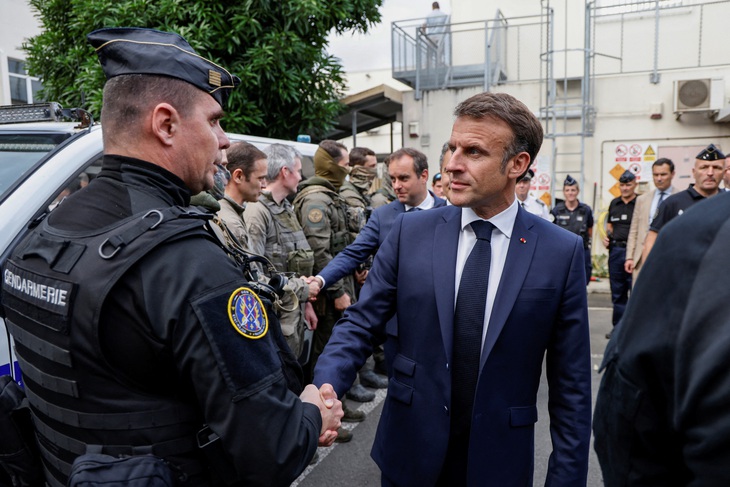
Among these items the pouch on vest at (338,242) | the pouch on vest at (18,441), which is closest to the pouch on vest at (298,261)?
the pouch on vest at (338,242)

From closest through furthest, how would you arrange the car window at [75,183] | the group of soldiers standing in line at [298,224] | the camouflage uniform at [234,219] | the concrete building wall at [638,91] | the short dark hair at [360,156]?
the car window at [75,183] → the camouflage uniform at [234,219] → the group of soldiers standing in line at [298,224] → the short dark hair at [360,156] → the concrete building wall at [638,91]

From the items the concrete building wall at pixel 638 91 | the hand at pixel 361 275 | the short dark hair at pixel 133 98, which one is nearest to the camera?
the short dark hair at pixel 133 98

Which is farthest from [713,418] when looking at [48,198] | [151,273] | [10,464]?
[48,198]

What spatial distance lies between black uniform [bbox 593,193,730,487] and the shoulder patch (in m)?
3.60

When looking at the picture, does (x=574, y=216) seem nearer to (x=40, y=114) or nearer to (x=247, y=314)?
(x=40, y=114)

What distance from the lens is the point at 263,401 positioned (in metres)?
1.22

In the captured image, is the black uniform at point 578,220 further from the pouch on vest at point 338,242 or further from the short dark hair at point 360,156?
the pouch on vest at point 338,242

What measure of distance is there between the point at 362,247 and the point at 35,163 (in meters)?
2.07

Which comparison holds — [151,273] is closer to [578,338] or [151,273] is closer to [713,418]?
[713,418]

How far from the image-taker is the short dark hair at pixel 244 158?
11.3 feet

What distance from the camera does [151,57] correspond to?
139 centimetres

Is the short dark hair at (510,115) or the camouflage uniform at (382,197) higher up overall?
the short dark hair at (510,115)

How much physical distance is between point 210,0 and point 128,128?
7.44 m

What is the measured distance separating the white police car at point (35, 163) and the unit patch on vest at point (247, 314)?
1.55 meters
